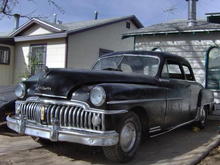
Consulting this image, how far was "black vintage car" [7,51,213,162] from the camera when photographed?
4.33 m

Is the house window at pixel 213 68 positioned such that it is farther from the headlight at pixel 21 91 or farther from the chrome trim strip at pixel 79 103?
the headlight at pixel 21 91

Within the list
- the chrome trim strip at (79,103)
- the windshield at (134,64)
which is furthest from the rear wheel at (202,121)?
the chrome trim strip at (79,103)

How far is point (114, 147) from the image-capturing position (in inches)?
178

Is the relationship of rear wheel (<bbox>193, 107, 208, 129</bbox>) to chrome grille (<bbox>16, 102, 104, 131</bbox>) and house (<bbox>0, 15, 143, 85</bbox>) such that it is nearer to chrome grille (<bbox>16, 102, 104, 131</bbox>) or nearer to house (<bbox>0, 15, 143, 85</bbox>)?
chrome grille (<bbox>16, 102, 104, 131</bbox>)

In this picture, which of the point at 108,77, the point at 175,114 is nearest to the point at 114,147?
the point at 108,77

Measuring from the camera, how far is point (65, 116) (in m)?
4.48

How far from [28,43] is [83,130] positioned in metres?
13.3

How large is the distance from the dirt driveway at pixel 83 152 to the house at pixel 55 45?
8287 millimetres

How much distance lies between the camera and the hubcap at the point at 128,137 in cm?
465

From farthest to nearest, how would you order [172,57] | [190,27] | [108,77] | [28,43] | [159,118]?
[28,43], [190,27], [172,57], [159,118], [108,77]

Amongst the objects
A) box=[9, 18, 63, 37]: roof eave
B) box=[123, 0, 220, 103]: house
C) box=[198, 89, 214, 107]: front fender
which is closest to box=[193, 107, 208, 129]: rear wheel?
box=[198, 89, 214, 107]: front fender

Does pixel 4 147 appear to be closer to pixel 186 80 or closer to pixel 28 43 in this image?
pixel 186 80

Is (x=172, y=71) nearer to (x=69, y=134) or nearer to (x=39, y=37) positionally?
(x=69, y=134)

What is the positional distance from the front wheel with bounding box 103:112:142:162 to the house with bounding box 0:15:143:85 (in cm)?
1023
